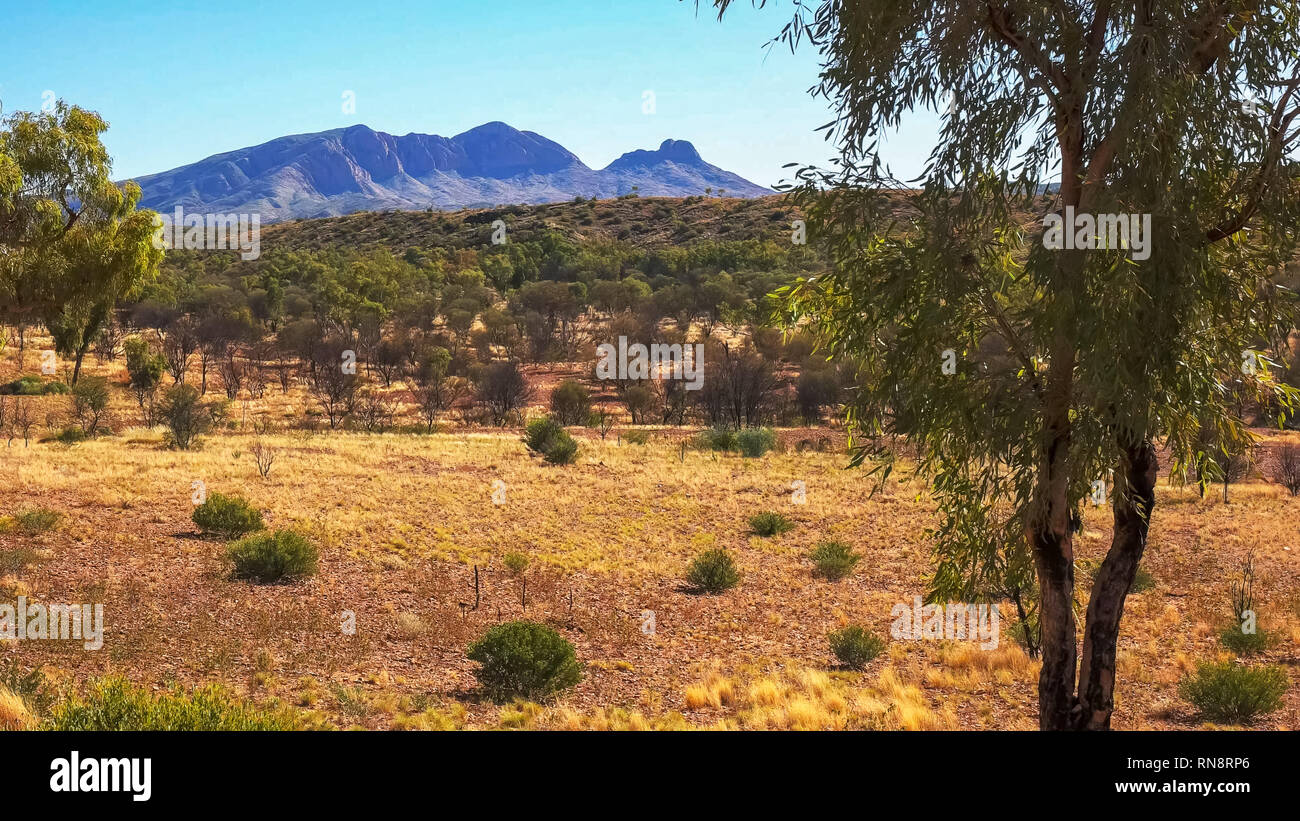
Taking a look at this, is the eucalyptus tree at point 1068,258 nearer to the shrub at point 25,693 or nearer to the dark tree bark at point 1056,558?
the dark tree bark at point 1056,558

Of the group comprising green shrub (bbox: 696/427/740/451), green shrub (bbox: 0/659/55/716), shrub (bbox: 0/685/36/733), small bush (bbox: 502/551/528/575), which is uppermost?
green shrub (bbox: 696/427/740/451)

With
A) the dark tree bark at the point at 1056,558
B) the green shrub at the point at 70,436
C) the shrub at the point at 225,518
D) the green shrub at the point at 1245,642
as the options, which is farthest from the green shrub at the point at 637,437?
the dark tree bark at the point at 1056,558

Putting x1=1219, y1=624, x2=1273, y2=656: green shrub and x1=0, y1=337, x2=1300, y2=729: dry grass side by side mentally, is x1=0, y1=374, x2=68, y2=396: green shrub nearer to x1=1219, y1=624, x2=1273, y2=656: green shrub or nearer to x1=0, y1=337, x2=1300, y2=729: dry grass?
x1=0, y1=337, x2=1300, y2=729: dry grass

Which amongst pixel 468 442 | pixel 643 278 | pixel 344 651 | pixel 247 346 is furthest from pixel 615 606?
pixel 643 278

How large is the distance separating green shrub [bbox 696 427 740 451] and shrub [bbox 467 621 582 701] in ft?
69.8

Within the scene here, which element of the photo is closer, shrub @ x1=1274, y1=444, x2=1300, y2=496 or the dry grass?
the dry grass

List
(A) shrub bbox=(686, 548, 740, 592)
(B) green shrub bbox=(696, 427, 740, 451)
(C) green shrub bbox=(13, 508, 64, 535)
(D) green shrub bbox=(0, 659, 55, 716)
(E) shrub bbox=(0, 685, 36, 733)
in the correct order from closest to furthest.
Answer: (E) shrub bbox=(0, 685, 36, 733), (D) green shrub bbox=(0, 659, 55, 716), (C) green shrub bbox=(13, 508, 64, 535), (A) shrub bbox=(686, 548, 740, 592), (B) green shrub bbox=(696, 427, 740, 451)

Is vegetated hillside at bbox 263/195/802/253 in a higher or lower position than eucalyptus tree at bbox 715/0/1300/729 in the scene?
higher

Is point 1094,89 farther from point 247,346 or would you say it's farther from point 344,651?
point 247,346

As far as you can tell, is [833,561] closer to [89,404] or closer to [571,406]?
[571,406]

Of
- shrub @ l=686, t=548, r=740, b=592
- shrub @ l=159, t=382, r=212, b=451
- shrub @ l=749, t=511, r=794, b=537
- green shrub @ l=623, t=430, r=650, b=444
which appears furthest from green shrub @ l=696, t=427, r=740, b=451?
shrub @ l=159, t=382, r=212, b=451

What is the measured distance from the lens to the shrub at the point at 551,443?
28016 mm

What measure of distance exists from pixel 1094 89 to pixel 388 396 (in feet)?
135

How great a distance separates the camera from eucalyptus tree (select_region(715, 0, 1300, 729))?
18.4ft
